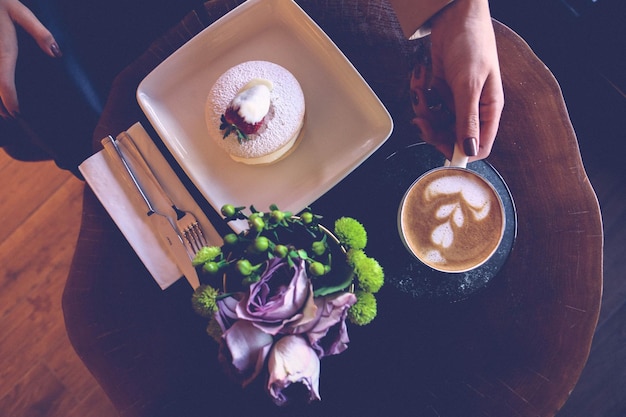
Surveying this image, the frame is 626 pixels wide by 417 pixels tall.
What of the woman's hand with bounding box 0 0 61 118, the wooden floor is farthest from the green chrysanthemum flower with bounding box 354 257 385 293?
the wooden floor

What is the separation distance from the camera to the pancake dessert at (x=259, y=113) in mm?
822

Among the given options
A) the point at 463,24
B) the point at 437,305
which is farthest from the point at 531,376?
the point at 463,24

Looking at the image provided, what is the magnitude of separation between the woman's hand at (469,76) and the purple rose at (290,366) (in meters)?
0.45

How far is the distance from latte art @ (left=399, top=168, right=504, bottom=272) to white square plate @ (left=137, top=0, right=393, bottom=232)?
5.8 inches

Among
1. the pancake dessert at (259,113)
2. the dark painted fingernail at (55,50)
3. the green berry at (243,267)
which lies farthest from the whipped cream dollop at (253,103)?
the dark painted fingernail at (55,50)

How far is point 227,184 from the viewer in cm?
91

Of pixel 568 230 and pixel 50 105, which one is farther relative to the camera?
pixel 50 105

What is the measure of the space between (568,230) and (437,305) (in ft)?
0.94

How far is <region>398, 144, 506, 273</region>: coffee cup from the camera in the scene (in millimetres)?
777

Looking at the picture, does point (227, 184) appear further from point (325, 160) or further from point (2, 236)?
point (2, 236)

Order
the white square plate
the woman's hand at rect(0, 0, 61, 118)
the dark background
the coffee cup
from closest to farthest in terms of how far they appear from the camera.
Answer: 1. the coffee cup
2. the white square plate
3. the woman's hand at rect(0, 0, 61, 118)
4. the dark background

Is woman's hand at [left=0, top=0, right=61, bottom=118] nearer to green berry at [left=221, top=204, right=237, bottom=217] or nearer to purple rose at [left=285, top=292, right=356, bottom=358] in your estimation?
green berry at [left=221, top=204, right=237, bottom=217]

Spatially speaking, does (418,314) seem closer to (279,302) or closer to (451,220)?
(451,220)

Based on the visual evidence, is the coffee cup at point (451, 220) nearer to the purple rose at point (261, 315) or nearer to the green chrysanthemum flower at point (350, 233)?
the green chrysanthemum flower at point (350, 233)
